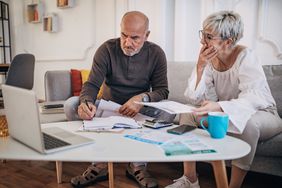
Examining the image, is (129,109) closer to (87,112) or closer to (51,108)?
(87,112)

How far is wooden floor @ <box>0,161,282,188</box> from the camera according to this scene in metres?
1.59

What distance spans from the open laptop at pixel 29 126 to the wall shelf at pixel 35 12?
337cm

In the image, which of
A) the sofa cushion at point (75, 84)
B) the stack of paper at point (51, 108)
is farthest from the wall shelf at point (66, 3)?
the stack of paper at point (51, 108)

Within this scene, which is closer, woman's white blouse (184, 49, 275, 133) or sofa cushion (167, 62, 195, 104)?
woman's white blouse (184, 49, 275, 133)

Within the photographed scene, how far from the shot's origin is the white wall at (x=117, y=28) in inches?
86.3

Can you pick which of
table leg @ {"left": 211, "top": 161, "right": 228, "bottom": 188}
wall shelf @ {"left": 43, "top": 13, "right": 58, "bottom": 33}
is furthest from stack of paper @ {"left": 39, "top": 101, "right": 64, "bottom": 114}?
wall shelf @ {"left": 43, "top": 13, "right": 58, "bottom": 33}

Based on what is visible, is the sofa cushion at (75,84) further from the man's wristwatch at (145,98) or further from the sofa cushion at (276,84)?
the sofa cushion at (276,84)

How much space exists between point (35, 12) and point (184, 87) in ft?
9.71

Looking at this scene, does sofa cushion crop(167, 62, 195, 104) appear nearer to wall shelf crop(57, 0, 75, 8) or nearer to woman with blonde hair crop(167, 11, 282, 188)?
woman with blonde hair crop(167, 11, 282, 188)

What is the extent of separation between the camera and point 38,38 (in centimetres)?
413

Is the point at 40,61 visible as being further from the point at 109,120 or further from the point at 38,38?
the point at 109,120

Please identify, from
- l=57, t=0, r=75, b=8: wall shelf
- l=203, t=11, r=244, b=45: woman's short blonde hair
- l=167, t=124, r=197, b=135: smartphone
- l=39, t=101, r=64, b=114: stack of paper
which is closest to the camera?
l=167, t=124, r=197, b=135: smartphone

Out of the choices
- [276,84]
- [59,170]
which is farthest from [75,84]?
[276,84]

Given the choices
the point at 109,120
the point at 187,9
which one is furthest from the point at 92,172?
the point at 187,9
